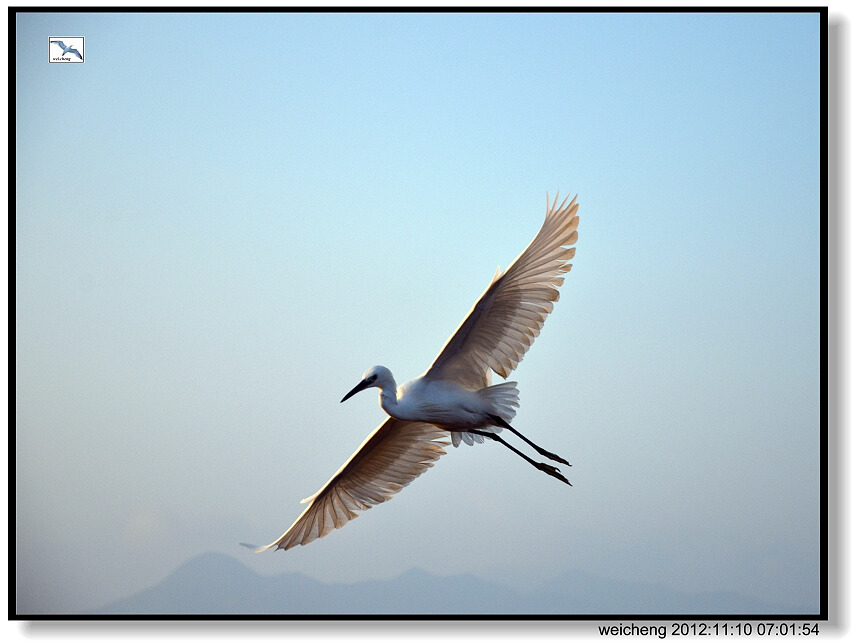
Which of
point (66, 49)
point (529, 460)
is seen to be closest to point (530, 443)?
point (529, 460)

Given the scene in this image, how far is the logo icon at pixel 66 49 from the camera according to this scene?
15.8 feet

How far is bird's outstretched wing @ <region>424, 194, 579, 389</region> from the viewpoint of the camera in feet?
14.7

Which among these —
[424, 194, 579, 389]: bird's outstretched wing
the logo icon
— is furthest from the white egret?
the logo icon

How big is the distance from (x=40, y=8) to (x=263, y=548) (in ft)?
8.91

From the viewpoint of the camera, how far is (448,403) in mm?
4605

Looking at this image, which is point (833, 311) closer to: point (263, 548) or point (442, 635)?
point (442, 635)

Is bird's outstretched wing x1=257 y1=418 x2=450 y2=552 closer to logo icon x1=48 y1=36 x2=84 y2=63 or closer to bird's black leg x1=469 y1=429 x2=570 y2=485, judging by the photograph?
bird's black leg x1=469 y1=429 x2=570 y2=485

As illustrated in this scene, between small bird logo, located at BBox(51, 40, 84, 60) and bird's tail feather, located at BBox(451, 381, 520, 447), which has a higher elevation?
small bird logo, located at BBox(51, 40, 84, 60)

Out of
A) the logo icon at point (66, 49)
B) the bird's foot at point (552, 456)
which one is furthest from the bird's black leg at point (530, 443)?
the logo icon at point (66, 49)

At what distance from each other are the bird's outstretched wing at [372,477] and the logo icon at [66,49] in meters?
2.32

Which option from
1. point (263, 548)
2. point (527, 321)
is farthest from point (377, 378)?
point (263, 548)

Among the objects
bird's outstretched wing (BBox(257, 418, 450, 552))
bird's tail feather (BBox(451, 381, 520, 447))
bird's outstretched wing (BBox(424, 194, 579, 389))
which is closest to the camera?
bird's outstretched wing (BBox(424, 194, 579, 389))

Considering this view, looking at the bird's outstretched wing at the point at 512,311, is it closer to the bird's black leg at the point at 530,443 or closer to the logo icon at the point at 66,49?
the bird's black leg at the point at 530,443

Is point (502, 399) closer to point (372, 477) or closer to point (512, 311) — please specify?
point (512, 311)
